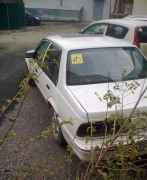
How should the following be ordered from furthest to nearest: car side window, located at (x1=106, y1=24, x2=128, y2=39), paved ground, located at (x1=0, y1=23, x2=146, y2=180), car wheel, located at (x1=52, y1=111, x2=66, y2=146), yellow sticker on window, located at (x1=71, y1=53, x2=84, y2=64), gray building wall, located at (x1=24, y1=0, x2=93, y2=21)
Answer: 1. gray building wall, located at (x1=24, y1=0, x2=93, y2=21)
2. car side window, located at (x1=106, y1=24, x2=128, y2=39)
3. yellow sticker on window, located at (x1=71, y1=53, x2=84, y2=64)
4. car wheel, located at (x1=52, y1=111, x2=66, y2=146)
5. paved ground, located at (x1=0, y1=23, x2=146, y2=180)

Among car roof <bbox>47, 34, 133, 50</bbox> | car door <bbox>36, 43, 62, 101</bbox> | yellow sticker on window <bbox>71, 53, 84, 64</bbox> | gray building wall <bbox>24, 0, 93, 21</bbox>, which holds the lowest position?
gray building wall <bbox>24, 0, 93, 21</bbox>

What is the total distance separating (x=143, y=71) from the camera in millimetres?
5074

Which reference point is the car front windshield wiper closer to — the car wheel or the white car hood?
the white car hood

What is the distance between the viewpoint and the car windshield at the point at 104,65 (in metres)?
4.78

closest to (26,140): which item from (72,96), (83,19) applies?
(72,96)

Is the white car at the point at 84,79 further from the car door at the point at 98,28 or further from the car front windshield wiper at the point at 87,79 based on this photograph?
the car door at the point at 98,28

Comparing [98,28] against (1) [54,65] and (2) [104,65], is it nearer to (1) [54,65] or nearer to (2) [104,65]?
(1) [54,65]

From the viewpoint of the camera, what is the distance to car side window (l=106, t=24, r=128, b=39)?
27.0ft

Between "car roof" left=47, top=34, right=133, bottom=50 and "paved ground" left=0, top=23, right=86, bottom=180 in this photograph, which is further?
"car roof" left=47, top=34, right=133, bottom=50

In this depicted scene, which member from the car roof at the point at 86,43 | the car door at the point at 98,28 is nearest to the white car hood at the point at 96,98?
A: the car roof at the point at 86,43

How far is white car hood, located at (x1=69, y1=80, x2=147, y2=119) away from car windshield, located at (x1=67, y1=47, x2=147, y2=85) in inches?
7.4

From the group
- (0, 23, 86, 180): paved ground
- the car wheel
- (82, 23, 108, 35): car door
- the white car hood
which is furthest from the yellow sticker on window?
(82, 23, 108, 35): car door

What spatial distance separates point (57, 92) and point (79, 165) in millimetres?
1151

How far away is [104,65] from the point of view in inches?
196
